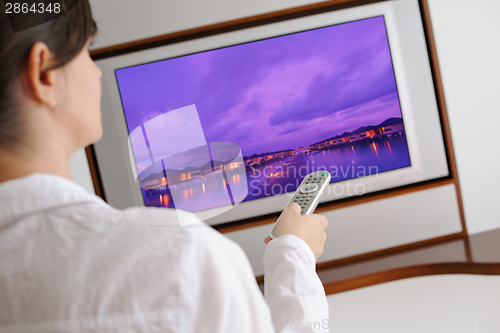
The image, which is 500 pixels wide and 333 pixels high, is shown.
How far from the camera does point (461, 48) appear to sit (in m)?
1.01

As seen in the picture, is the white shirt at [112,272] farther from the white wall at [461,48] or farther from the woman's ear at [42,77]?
the white wall at [461,48]

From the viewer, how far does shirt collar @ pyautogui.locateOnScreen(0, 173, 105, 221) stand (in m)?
0.25

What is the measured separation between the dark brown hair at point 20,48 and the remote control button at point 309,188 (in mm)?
612

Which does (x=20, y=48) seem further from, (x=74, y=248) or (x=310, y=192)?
(x=310, y=192)

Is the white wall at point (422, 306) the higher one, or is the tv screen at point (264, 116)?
the tv screen at point (264, 116)

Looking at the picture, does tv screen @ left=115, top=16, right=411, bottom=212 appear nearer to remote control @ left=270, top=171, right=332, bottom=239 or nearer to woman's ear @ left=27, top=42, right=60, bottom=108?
remote control @ left=270, top=171, right=332, bottom=239

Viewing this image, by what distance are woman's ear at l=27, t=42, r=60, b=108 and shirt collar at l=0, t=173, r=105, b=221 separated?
7 centimetres

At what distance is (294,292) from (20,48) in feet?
1.27

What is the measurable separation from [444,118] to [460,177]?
0.19 meters

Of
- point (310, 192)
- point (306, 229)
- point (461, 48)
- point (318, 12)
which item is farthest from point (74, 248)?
point (461, 48)

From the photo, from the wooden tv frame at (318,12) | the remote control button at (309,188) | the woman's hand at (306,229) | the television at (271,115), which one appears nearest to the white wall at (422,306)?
the wooden tv frame at (318,12)

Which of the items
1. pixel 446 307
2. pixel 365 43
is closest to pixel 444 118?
pixel 365 43

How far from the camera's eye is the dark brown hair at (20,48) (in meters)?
0.27

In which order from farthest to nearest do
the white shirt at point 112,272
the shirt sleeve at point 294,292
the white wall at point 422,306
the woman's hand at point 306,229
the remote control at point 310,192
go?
the white wall at point 422,306
the remote control at point 310,192
the woman's hand at point 306,229
the shirt sleeve at point 294,292
the white shirt at point 112,272
